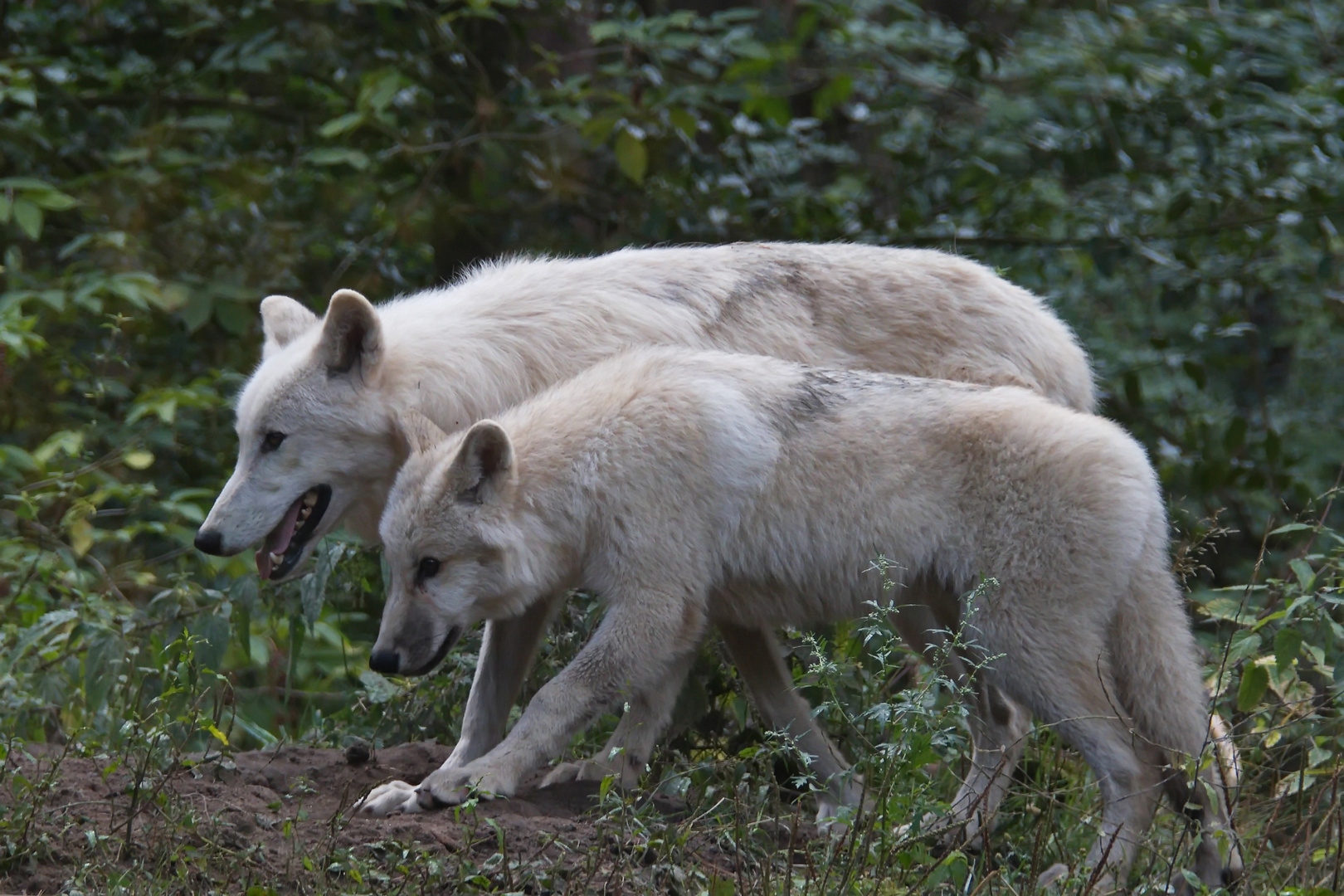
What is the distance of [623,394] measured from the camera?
4.51 meters

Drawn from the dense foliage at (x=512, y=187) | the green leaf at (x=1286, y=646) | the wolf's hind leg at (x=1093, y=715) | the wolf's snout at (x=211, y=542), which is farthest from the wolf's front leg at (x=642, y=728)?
the green leaf at (x=1286, y=646)

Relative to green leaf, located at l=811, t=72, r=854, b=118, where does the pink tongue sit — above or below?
below

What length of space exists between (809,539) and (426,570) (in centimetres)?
127

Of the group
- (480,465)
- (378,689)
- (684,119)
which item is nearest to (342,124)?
(684,119)

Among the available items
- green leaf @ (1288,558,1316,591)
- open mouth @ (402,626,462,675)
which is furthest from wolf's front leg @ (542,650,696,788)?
green leaf @ (1288,558,1316,591)

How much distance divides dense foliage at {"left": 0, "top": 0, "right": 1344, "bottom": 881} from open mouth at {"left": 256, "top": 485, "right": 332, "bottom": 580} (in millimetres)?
802

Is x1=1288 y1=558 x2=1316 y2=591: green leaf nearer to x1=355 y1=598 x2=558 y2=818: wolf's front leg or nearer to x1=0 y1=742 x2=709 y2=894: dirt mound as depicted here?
x1=0 y1=742 x2=709 y2=894: dirt mound

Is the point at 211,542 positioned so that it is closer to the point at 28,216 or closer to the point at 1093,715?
the point at 28,216

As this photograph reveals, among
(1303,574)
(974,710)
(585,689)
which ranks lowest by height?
(974,710)

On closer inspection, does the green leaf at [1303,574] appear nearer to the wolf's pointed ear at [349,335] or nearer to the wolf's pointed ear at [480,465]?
the wolf's pointed ear at [480,465]

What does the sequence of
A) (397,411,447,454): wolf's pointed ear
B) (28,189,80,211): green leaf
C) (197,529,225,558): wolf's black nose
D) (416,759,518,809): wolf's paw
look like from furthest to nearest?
1. (28,189,80,211): green leaf
2. (197,529,225,558): wolf's black nose
3. (397,411,447,454): wolf's pointed ear
4. (416,759,518,809): wolf's paw

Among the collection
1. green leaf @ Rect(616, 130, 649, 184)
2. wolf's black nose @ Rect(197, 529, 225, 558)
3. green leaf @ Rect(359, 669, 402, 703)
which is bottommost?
green leaf @ Rect(359, 669, 402, 703)

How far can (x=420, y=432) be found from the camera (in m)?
4.52

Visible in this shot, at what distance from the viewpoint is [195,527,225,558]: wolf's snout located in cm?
460
